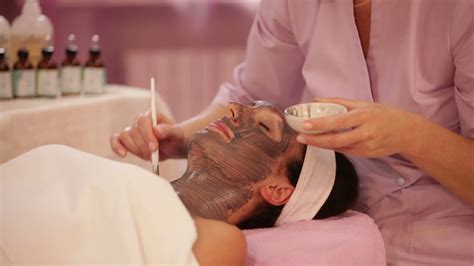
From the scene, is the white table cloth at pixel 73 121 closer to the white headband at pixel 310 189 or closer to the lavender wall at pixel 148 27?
the white headband at pixel 310 189

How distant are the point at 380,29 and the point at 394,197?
1.24ft

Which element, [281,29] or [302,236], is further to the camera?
[281,29]

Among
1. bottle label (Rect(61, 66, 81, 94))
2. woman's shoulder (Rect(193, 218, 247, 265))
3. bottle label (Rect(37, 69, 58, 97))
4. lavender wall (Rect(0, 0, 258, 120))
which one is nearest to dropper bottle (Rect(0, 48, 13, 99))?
bottle label (Rect(37, 69, 58, 97))

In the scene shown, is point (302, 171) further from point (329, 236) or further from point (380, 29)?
point (380, 29)

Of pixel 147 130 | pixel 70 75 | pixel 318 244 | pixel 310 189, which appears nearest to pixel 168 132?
pixel 147 130

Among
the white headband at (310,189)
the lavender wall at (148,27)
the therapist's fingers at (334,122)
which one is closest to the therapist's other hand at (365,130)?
the therapist's fingers at (334,122)

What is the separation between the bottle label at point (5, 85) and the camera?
6.50ft

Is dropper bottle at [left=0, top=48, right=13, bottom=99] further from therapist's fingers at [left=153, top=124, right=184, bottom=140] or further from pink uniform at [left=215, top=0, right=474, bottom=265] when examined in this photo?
pink uniform at [left=215, top=0, right=474, bottom=265]

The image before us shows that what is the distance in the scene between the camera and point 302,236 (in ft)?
4.15

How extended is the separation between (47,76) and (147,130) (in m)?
0.72

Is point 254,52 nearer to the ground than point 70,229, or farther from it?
farther from it

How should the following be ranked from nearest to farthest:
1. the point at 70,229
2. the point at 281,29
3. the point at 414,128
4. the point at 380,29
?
the point at 70,229, the point at 414,128, the point at 380,29, the point at 281,29

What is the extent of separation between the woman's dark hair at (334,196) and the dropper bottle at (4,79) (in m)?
1.03

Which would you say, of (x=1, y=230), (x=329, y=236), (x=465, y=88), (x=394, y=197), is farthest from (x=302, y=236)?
(x=1, y=230)
